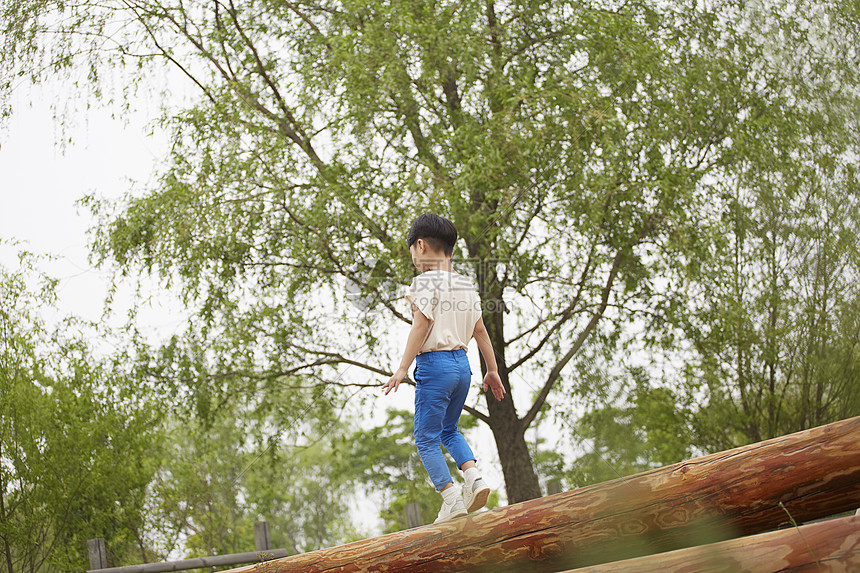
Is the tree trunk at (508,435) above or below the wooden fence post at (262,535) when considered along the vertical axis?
above

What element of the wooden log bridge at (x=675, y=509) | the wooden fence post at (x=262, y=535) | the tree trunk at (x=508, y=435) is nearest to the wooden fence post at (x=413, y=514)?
the tree trunk at (x=508, y=435)

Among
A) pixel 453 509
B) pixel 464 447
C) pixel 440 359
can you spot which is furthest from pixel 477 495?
pixel 440 359

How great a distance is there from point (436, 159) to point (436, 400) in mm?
4475

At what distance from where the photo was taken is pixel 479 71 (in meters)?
7.24

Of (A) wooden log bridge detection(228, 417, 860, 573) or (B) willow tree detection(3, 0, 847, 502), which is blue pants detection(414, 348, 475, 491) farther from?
(B) willow tree detection(3, 0, 847, 502)

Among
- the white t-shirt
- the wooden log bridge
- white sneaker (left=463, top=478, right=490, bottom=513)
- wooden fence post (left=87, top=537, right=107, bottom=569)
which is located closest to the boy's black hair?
the white t-shirt

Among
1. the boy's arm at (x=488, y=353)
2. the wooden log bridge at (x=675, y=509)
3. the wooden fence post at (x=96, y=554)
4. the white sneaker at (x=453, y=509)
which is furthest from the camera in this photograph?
the wooden fence post at (x=96, y=554)

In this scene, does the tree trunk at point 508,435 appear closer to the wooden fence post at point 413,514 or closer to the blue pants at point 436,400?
the wooden fence post at point 413,514

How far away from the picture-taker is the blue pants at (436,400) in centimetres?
332

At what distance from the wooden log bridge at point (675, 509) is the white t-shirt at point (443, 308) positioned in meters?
0.96

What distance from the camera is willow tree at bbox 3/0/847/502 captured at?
6.86 m

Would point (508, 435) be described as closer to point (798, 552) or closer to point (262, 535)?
point (262, 535)

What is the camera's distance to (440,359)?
134 inches

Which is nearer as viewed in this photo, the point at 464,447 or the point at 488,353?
the point at 464,447
